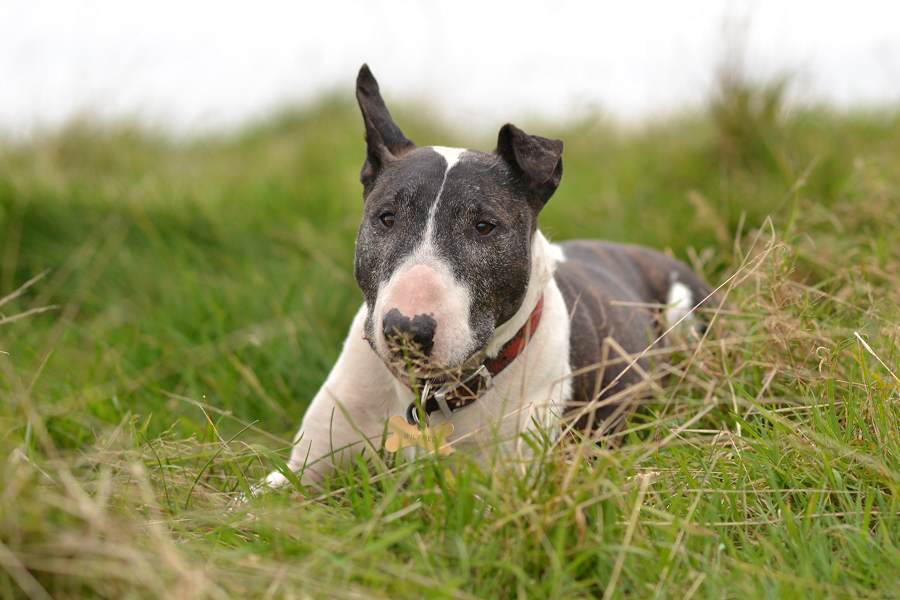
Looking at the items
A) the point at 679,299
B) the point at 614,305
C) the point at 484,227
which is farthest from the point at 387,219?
the point at 679,299

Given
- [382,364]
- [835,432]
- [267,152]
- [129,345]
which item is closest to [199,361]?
[129,345]

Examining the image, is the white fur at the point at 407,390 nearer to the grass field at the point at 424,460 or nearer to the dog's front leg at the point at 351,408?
the dog's front leg at the point at 351,408

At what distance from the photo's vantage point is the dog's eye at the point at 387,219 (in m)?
3.76

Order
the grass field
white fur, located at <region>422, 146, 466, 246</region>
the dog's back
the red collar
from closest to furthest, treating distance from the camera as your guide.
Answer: the grass field
white fur, located at <region>422, 146, 466, 246</region>
the red collar
the dog's back

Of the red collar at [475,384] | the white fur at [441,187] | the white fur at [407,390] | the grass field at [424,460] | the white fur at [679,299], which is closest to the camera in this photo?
the grass field at [424,460]

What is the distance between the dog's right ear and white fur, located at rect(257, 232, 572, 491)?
1.96ft

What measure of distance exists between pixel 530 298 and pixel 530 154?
0.55 metres

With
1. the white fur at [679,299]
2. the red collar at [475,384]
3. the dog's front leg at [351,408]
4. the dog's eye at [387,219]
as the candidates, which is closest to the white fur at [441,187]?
the dog's eye at [387,219]

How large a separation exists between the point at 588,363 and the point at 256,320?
2.13 metres

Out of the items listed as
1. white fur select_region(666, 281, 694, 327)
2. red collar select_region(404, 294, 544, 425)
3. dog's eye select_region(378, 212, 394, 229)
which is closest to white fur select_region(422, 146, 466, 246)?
dog's eye select_region(378, 212, 394, 229)

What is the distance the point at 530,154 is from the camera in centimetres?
397

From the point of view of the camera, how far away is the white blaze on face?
10.9 ft

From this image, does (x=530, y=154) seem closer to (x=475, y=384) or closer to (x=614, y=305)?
(x=475, y=384)

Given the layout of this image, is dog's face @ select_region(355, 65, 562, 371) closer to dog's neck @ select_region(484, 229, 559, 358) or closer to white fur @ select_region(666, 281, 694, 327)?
dog's neck @ select_region(484, 229, 559, 358)
